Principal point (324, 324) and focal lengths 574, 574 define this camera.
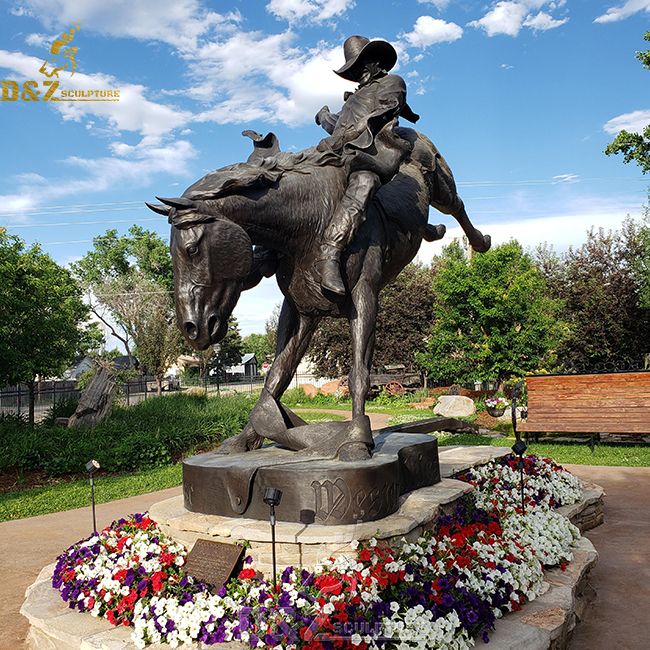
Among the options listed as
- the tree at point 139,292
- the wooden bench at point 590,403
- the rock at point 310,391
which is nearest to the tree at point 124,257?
the tree at point 139,292

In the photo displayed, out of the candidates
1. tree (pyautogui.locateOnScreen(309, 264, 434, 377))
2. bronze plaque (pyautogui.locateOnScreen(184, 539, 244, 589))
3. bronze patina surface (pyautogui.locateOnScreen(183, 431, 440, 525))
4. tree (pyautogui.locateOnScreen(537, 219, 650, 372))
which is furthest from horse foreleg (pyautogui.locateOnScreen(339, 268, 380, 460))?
tree (pyautogui.locateOnScreen(309, 264, 434, 377))

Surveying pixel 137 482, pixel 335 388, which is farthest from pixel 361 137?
pixel 335 388

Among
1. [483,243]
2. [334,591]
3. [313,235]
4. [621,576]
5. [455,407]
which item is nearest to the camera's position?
[334,591]

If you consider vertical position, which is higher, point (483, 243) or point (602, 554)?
point (483, 243)

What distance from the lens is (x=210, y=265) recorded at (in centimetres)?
318

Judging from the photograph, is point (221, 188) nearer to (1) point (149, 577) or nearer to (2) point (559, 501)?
(1) point (149, 577)

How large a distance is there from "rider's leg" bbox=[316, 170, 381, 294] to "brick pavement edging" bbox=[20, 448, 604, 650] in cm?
152

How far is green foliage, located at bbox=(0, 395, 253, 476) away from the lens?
Result: 9531mm

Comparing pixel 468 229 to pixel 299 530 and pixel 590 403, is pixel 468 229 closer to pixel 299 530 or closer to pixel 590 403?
pixel 299 530

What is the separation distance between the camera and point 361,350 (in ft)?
12.6

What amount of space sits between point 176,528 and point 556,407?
8698mm

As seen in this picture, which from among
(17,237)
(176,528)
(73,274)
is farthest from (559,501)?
(73,274)

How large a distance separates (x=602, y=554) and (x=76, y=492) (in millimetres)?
6903

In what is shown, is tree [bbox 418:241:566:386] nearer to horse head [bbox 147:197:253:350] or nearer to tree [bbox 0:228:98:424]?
tree [bbox 0:228:98:424]
